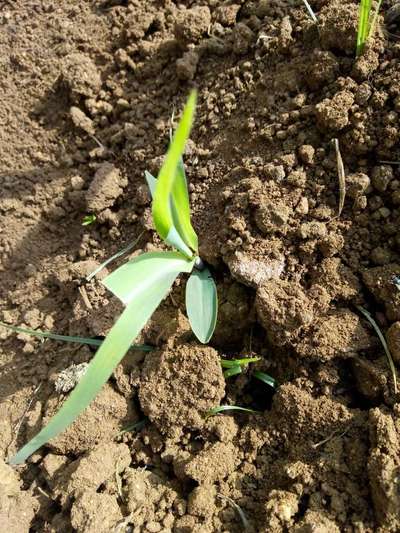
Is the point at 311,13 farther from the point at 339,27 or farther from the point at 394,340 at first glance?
the point at 394,340

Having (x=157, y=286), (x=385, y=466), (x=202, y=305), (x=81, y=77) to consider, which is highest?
(x=81, y=77)

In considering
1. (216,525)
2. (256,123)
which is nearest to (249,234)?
(256,123)

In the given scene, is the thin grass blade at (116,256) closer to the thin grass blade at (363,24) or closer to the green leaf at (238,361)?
the green leaf at (238,361)

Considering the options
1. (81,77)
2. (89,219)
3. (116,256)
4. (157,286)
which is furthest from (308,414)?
(81,77)

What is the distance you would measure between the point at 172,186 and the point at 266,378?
0.54 meters

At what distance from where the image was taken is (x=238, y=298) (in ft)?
4.06

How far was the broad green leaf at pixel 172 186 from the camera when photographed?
0.69 m

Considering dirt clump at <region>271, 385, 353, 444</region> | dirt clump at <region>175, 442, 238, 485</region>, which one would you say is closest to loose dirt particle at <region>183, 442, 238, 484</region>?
dirt clump at <region>175, 442, 238, 485</region>

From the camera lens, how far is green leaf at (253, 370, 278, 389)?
117 centimetres

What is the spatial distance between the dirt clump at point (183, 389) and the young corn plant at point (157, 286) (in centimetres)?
9

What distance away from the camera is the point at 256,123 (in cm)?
135

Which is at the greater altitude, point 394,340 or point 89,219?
point 89,219

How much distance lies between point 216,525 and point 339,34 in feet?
4.20

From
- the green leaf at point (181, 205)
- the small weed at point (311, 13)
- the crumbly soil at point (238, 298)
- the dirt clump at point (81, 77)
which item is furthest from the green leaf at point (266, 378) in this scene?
the dirt clump at point (81, 77)
